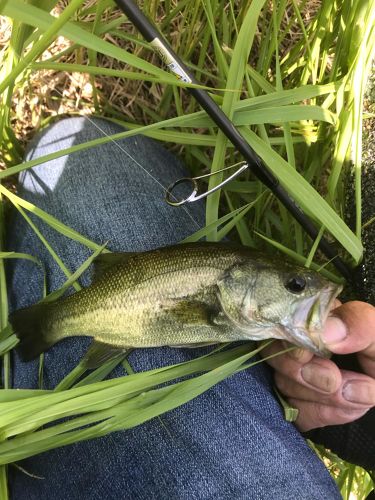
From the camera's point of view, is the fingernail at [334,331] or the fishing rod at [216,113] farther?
the fingernail at [334,331]

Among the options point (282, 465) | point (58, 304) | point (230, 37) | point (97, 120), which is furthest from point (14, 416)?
point (230, 37)

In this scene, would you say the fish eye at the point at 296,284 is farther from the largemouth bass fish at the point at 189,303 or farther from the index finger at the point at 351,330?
the index finger at the point at 351,330

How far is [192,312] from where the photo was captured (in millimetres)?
1264

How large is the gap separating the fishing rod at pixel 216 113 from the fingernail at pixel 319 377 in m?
0.33

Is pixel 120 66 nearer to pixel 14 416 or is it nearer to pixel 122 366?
pixel 122 366

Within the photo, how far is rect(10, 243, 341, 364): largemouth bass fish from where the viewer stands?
1.18 meters

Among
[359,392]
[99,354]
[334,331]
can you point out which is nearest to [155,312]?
[99,354]

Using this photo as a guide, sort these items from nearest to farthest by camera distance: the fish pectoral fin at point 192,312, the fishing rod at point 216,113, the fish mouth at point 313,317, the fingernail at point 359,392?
the fishing rod at point 216,113
the fish mouth at point 313,317
the fish pectoral fin at point 192,312
the fingernail at point 359,392

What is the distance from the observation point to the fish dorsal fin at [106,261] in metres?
1.36

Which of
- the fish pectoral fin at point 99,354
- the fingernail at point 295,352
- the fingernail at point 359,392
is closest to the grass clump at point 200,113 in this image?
the fish pectoral fin at point 99,354

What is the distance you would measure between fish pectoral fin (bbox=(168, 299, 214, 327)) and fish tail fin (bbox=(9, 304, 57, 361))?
1.37 ft

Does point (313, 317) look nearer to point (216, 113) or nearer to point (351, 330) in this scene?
point (351, 330)

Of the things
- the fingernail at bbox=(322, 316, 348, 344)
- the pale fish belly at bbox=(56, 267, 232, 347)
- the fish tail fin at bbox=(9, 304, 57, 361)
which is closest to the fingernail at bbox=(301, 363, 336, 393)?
the fingernail at bbox=(322, 316, 348, 344)

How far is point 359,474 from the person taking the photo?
2.13 m
